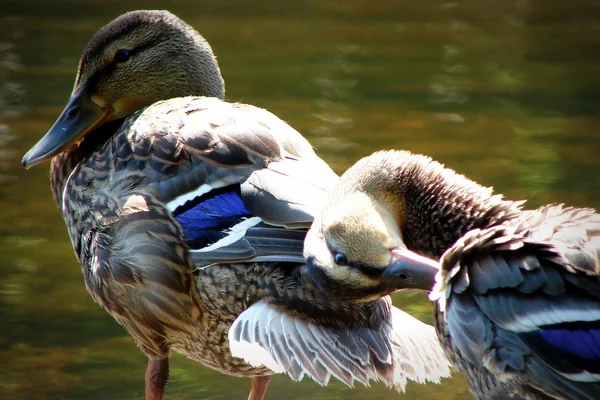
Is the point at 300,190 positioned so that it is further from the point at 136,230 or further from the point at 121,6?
the point at 121,6

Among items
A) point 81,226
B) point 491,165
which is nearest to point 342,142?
point 491,165

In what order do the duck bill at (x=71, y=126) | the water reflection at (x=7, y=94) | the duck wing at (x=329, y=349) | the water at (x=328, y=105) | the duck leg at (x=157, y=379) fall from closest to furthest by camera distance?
1. the duck wing at (x=329, y=349)
2. the duck leg at (x=157, y=379)
3. the duck bill at (x=71, y=126)
4. the water at (x=328, y=105)
5. the water reflection at (x=7, y=94)

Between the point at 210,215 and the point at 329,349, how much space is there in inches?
29.0

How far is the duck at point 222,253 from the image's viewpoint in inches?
151

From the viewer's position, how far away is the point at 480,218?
3.97 m

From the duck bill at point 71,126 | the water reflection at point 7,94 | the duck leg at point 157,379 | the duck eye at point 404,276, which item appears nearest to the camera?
the duck eye at point 404,276

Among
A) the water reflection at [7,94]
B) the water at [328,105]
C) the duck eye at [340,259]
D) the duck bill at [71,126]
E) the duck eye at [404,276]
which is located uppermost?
the duck eye at [340,259]

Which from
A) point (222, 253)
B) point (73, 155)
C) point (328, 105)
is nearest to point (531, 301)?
point (222, 253)

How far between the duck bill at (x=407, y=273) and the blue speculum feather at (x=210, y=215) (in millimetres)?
717

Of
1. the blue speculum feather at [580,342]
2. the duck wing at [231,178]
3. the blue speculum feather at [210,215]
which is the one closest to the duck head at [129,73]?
the duck wing at [231,178]

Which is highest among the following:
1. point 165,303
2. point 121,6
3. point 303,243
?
point 303,243

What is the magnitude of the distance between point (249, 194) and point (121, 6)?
741cm

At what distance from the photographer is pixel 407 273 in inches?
141

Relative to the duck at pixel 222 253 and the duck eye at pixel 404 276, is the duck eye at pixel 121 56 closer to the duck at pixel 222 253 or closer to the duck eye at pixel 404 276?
the duck at pixel 222 253
